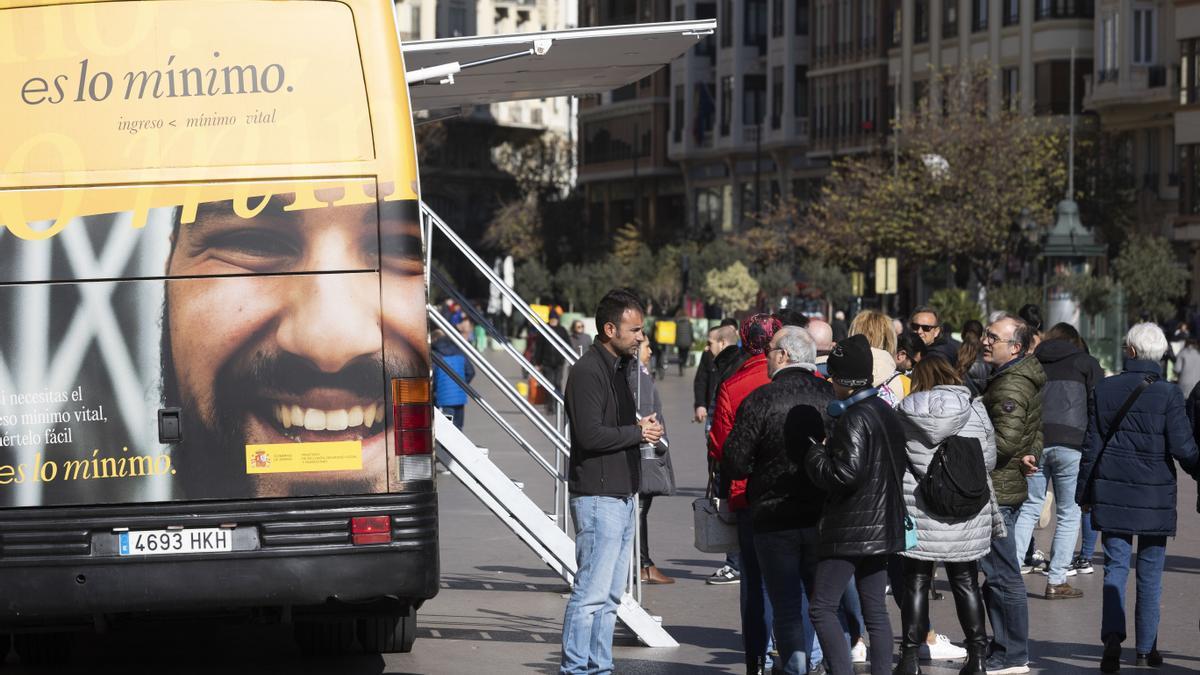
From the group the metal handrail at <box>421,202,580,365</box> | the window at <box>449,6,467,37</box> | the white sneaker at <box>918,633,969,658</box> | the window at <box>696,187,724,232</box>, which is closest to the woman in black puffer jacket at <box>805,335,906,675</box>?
the white sneaker at <box>918,633,969,658</box>

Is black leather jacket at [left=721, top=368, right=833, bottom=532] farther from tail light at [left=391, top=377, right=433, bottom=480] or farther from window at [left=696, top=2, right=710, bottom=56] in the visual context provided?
window at [left=696, top=2, right=710, bottom=56]

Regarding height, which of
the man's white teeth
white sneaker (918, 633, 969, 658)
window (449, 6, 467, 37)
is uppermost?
window (449, 6, 467, 37)

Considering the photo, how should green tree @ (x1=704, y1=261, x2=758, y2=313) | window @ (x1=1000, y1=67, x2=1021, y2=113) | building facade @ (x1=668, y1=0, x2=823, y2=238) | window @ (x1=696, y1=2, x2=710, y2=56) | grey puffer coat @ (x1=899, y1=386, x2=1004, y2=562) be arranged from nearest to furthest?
1. grey puffer coat @ (x1=899, y1=386, x2=1004, y2=562)
2. green tree @ (x1=704, y1=261, x2=758, y2=313)
3. window @ (x1=1000, y1=67, x2=1021, y2=113)
4. building facade @ (x1=668, y1=0, x2=823, y2=238)
5. window @ (x1=696, y1=2, x2=710, y2=56)

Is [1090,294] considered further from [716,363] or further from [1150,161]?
[716,363]

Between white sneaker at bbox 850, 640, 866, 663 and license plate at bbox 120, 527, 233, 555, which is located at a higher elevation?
license plate at bbox 120, 527, 233, 555

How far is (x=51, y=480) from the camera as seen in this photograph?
343 inches

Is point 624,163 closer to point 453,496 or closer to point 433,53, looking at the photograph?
point 453,496

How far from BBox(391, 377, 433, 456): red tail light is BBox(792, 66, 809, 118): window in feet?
249

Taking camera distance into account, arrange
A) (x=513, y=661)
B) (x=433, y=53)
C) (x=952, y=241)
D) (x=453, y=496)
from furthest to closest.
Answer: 1. (x=952, y=241)
2. (x=453, y=496)
3. (x=433, y=53)
4. (x=513, y=661)

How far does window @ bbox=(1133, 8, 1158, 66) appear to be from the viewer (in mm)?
61156

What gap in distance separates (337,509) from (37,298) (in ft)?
4.77

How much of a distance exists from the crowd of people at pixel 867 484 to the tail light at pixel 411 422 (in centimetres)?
71

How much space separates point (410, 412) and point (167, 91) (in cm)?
163

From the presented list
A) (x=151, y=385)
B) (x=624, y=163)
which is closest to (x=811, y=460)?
(x=151, y=385)
